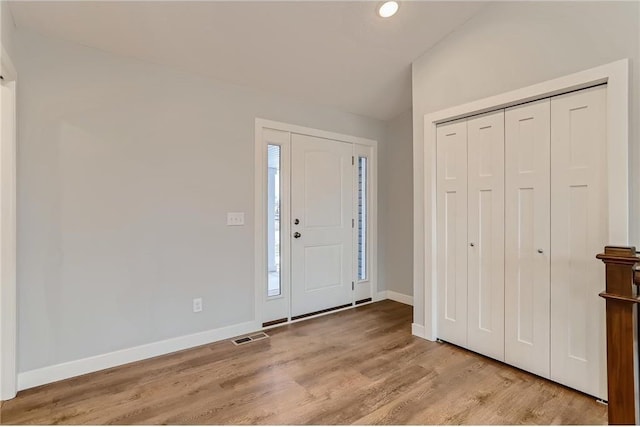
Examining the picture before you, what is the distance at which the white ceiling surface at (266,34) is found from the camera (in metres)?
2.14

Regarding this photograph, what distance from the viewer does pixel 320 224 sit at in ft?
12.0

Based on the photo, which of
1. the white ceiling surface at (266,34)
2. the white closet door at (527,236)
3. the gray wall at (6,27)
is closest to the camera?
the gray wall at (6,27)

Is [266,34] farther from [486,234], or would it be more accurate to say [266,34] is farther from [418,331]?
[418,331]

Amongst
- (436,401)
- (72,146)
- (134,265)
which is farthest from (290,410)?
(72,146)

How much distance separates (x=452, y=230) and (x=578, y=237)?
A: 2.84 feet

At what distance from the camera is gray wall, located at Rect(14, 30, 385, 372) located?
218 cm

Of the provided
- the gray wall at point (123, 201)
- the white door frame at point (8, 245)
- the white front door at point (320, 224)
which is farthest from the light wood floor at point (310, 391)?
the white front door at point (320, 224)

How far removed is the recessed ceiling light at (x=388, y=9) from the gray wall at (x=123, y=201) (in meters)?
1.29

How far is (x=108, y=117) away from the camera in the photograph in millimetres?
2420

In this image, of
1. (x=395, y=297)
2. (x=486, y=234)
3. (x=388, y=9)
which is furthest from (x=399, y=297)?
(x=388, y=9)

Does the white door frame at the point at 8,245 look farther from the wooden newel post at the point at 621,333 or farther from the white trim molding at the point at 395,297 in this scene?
the white trim molding at the point at 395,297

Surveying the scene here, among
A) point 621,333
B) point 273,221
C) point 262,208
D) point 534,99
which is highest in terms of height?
point 534,99

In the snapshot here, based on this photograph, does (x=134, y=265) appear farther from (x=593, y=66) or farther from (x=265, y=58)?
(x=593, y=66)

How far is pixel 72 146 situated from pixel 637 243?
355 centimetres
